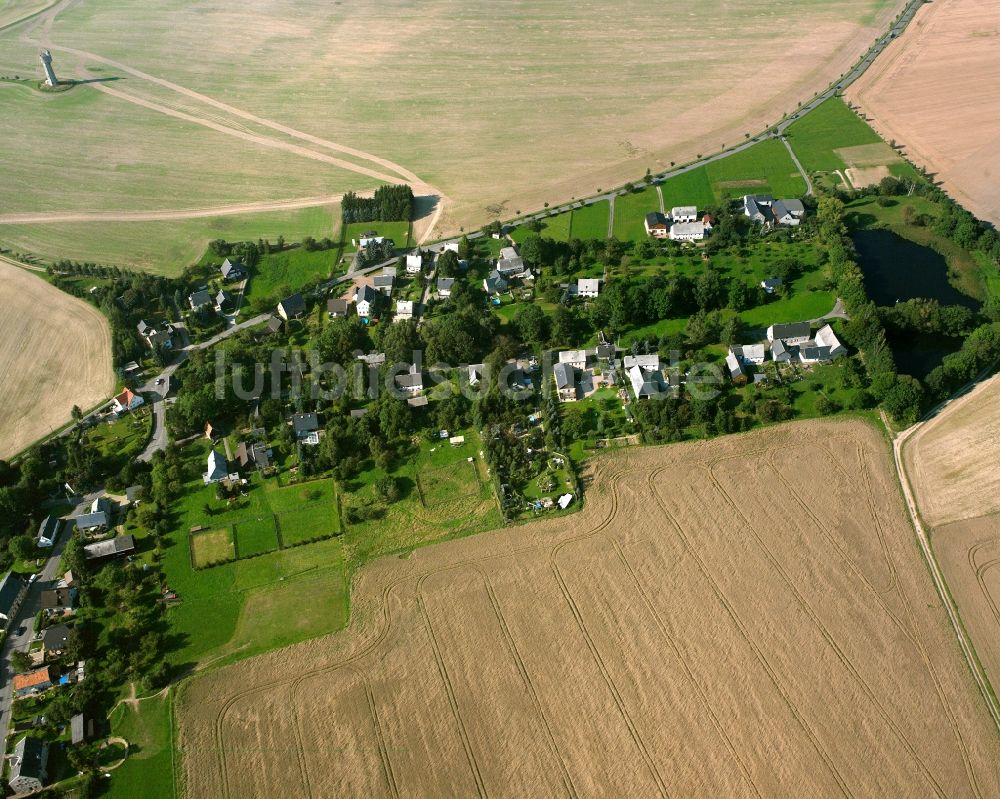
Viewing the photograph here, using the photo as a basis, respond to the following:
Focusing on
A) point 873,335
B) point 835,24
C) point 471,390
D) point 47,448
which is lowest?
point 47,448

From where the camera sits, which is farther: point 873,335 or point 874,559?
point 873,335

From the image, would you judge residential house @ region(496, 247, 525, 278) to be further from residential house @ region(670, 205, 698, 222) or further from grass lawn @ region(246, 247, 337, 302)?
grass lawn @ region(246, 247, 337, 302)

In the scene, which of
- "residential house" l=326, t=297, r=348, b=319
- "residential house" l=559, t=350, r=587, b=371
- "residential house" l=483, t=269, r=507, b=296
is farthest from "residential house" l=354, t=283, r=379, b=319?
"residential house" l=559, t=350, r=587, b=371

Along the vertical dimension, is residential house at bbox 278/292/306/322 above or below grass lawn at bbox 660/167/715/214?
below

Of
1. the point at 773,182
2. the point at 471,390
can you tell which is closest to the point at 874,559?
the point at 471,390

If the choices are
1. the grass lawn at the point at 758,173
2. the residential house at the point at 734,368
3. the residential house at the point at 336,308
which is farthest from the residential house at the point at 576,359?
the grass lawn at the point at 758,173

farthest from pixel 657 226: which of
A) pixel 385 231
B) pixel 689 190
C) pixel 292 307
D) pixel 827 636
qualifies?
pixel 827 636

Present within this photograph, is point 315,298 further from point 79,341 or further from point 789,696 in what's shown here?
point 789,696
